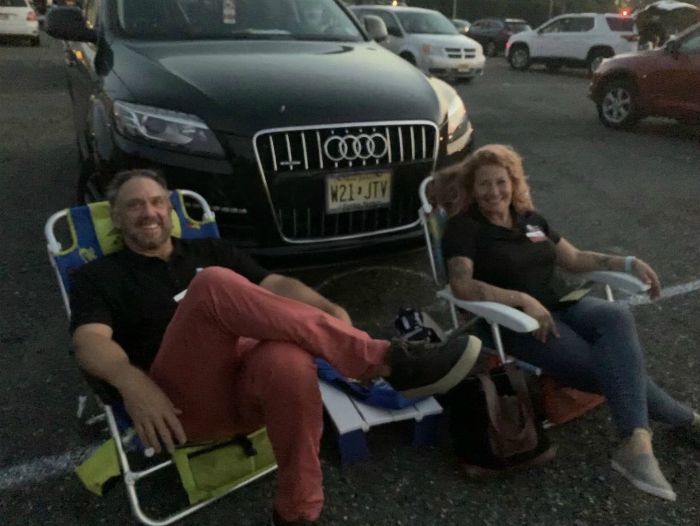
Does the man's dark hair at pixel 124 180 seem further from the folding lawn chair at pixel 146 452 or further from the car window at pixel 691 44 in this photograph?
the car window at pixel 691 44

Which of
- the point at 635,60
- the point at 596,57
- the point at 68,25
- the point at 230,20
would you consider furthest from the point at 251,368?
the point at 596,57

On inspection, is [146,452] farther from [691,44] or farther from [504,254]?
[691,44]

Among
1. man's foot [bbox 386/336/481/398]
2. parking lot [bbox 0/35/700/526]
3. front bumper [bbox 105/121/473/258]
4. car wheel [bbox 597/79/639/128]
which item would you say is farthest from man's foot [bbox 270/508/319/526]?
car wheel [bbox 597/79/639/128]

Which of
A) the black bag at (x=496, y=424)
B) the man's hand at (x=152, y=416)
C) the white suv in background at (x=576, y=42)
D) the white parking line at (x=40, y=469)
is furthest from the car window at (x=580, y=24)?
the man's hand at (x=152, y=416)

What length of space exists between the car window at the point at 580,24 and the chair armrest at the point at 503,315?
16.3 m

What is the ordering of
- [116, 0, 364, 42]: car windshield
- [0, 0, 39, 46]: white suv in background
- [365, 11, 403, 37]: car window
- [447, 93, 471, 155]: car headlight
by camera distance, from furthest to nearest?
[0, 0, 39, 46]: white suv in background → [365, 11, 403, 37]: car window → [116, 0, 364, 42]: car windshield → [447, 93, 471, 155]: car headlight

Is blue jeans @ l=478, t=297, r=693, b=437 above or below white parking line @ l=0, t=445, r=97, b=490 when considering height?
above

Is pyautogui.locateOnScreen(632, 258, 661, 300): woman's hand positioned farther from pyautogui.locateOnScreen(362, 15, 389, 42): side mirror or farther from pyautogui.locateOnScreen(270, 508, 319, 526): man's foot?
pyautogui.locateOnScreen(362, 15, 389, 42): side mirror

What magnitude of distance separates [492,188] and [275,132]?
107 centimetres

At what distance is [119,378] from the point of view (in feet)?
7.31

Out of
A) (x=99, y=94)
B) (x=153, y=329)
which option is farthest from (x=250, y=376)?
(x=99, y=94)

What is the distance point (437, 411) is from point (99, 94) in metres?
2.57

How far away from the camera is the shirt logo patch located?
3.24 meters

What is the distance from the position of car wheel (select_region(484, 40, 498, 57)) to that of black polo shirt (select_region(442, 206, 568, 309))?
73.6ft
